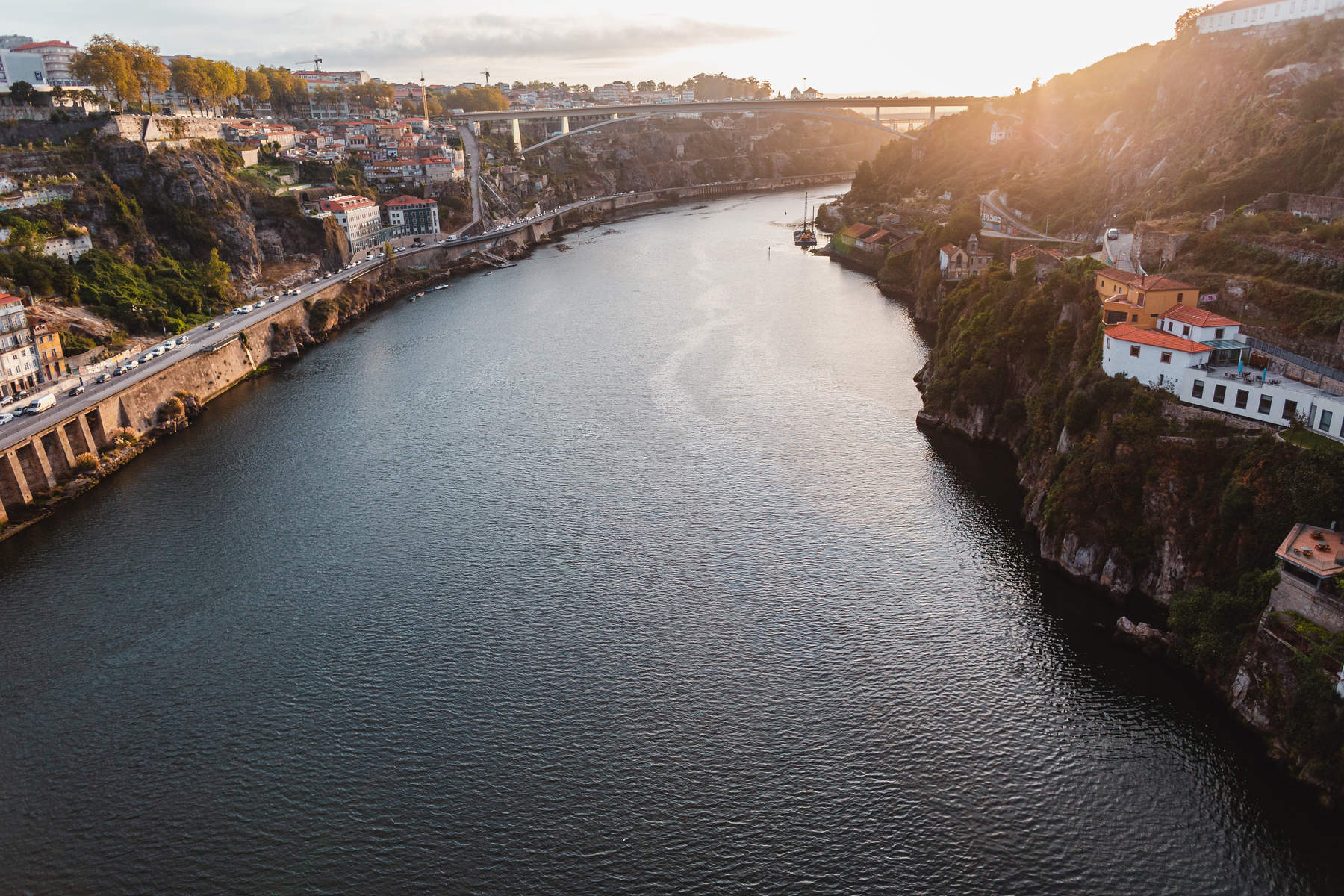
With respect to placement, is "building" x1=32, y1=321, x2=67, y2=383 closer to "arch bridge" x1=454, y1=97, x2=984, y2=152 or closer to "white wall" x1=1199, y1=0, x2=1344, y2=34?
"white wall" x1=1199, y1=0, x2=1344, y2=34

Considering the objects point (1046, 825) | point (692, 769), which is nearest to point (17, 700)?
point (692, 769)

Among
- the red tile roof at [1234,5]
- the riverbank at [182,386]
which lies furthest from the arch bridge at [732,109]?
the red tile roof at [1234,5]

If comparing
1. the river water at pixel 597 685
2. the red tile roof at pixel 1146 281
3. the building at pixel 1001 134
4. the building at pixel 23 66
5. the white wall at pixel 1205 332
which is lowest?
the river water at pixel 597 685

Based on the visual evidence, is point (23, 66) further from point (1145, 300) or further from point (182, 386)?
point (1145, 300)

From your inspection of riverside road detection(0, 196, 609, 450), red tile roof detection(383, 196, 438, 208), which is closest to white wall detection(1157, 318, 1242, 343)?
riverside road detection(0, 196, 609, 450)

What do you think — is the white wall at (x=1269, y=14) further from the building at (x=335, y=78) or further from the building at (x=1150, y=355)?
the building at (x=335, y=78)

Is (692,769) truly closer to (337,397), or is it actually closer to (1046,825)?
(1046,825)
